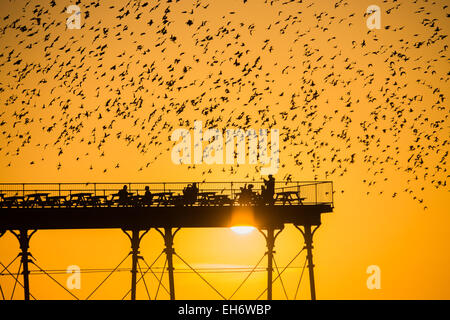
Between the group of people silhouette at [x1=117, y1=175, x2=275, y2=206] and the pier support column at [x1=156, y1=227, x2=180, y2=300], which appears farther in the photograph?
the pier support column at [x1=156, y1=227, x2=180, y2=300]

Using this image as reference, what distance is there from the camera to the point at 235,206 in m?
41.3

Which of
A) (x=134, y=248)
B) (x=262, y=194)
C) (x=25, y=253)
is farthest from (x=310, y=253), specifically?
(x=25, y=253)

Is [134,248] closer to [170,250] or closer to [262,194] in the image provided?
[170,250]

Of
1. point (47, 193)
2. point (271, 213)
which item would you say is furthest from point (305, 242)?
point (47, 193)

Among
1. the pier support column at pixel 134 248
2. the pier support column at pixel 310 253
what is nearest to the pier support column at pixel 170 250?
the pier support column at pixel 134 248

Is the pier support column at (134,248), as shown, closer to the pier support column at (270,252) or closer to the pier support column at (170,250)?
the pier support column at (170,250)

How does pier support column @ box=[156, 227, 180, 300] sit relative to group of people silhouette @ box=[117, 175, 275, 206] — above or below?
below

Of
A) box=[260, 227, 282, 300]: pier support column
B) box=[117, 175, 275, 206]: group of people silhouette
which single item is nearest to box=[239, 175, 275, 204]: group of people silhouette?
box=[117, 175, 275, 206]: group of people silhouette

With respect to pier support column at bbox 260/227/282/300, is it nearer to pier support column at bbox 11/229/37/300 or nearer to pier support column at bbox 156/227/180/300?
pier support column at bbox 156/227/180/300
